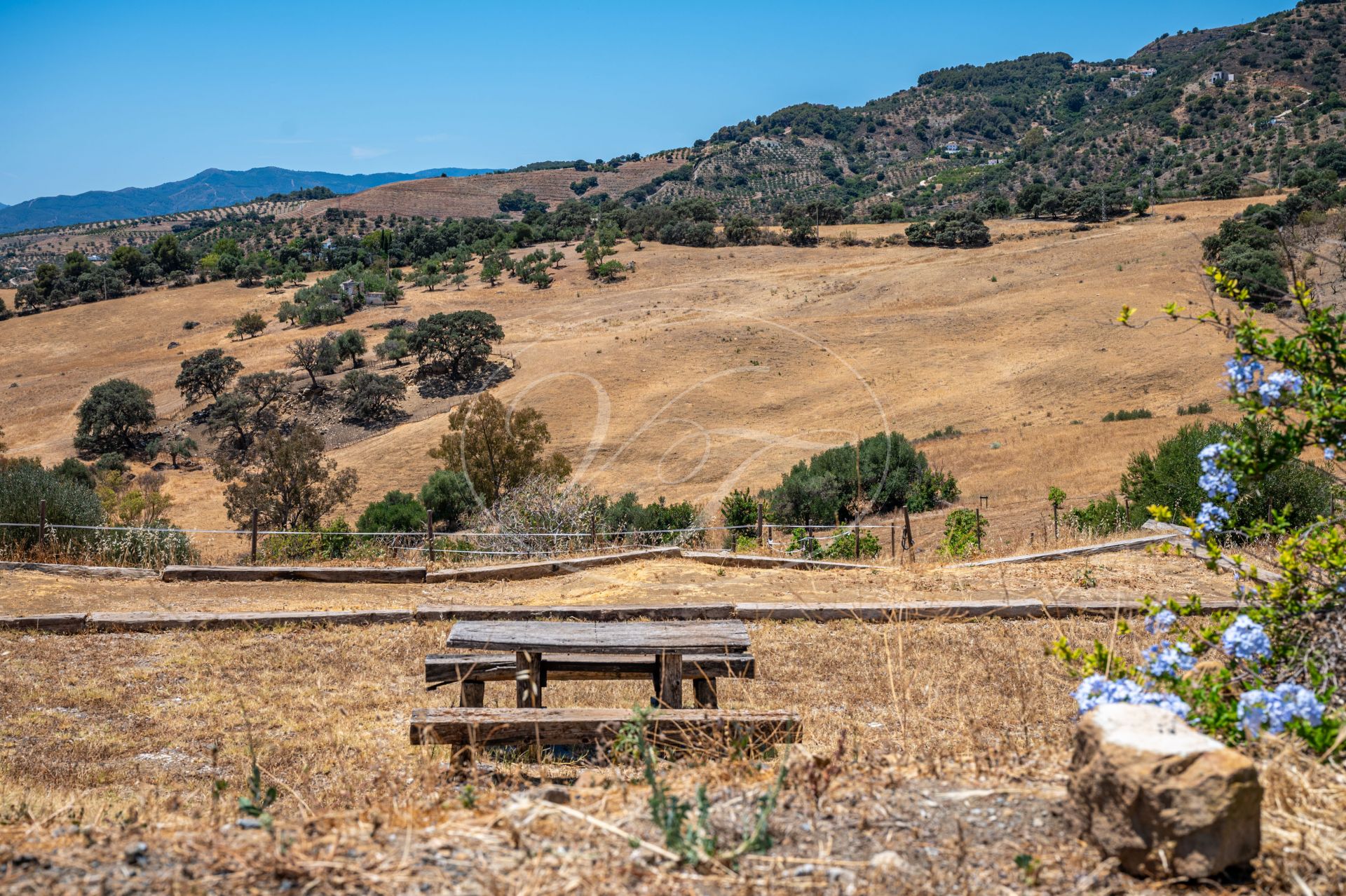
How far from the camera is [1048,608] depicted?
979cm

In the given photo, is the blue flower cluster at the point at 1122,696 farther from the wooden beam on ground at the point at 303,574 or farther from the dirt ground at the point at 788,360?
the dirt ground at the point at 788,360

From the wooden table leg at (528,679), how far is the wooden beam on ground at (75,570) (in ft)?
27.5

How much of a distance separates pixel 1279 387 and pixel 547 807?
3163mm

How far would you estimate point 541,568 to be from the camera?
13.2m

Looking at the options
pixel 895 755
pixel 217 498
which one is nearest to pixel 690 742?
pixel 895 755

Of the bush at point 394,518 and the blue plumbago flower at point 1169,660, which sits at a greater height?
the blue plumbago flower at point 1169,660

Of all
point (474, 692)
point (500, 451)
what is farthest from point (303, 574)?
point (500, 451)

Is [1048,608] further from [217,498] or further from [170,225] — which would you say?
[170,225]

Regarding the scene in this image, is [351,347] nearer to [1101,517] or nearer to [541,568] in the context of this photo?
[541,568]

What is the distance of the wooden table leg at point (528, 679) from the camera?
614cm

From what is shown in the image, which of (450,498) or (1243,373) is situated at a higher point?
(1243,373)

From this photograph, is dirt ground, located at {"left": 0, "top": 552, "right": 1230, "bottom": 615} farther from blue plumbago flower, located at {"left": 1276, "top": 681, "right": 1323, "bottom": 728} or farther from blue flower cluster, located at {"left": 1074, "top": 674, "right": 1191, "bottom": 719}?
blue plumbago flower, located at {"left": 1276, "top": 681, "right": 1323, "bottom": 728}

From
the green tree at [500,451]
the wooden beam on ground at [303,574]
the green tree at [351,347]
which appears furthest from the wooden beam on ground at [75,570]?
the green tree at [351,347]

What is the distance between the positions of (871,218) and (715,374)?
4334 centimetres
